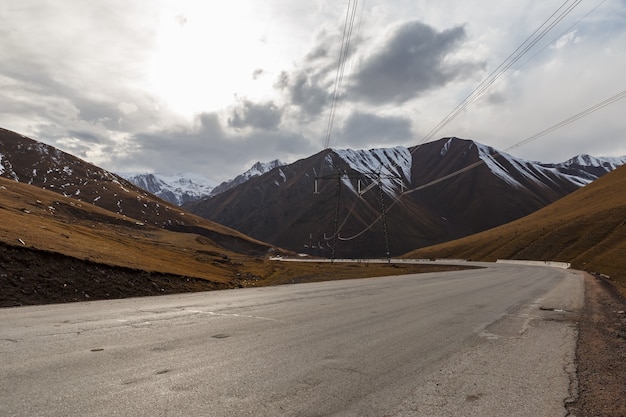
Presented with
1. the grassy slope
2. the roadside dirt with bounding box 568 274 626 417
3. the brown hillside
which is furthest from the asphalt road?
the brown hillside

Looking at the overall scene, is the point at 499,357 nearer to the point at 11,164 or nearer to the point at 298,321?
the point at 298,321

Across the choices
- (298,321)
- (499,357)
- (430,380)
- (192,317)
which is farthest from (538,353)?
(192,317)

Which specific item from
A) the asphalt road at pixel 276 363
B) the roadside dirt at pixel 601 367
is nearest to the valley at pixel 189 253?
the roadside dirt at pixel 601 367

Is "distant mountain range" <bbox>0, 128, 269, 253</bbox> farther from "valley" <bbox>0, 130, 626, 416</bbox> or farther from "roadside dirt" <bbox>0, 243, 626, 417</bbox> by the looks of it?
"roadside dirt" <bbox>0, 243, 626, 417</bbox>

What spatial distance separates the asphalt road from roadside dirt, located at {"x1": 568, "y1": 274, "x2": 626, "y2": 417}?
0.31 m

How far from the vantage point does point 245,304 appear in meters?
16.4

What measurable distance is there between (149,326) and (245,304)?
5642 mm

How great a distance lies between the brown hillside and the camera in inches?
3418

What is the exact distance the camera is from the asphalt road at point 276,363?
229 inches

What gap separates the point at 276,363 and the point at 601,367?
23.1 feet

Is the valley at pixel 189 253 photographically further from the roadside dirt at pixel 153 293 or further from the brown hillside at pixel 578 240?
the brown hillside at pixel 578 240

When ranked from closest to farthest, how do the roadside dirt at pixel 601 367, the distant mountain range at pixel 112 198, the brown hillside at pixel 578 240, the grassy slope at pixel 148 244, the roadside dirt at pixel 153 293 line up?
the roadside dirt at pixel 601 367 → the roadside dirt at pixel 153 293 → the grassy slope at pixel 148 244 → the brown hillside at pixel 578 240 → the distant mountain range at pixel 112 198

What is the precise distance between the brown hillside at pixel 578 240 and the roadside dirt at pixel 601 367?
211ft

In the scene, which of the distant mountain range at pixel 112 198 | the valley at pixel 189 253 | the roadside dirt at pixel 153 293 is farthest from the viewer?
the distant mountain range at pixel 112 198
